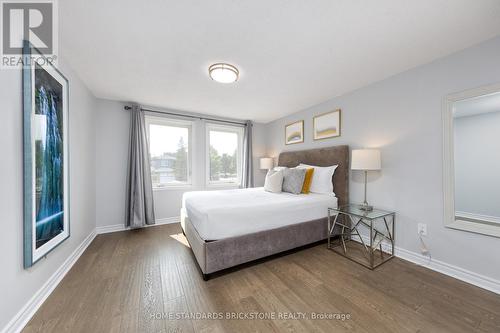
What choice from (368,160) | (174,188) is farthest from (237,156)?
(368,160)

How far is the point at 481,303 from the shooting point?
58.1 inches

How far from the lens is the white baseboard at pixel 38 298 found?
1207 mm

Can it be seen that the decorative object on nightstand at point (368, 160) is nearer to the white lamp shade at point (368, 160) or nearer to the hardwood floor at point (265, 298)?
the white lamp shade at point (368, 160)

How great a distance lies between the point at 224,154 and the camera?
4.40 meters

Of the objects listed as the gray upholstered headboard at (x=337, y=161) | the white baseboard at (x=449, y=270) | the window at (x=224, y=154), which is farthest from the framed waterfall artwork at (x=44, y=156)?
the white baseboard at (x=449, y=270)

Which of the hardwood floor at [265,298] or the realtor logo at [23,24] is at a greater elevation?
the realtor logo at [23,24]

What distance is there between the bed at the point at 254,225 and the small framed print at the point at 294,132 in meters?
1.09

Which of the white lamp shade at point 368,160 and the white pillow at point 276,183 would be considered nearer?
the white lamp shade at point 368,160

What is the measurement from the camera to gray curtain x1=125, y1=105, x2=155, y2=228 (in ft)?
10.4

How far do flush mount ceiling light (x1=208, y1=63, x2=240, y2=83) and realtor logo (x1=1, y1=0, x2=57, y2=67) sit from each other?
50.2 inches

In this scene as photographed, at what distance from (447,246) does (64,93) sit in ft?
14.5

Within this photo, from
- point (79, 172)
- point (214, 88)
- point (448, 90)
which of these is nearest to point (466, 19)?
point (448, 90)

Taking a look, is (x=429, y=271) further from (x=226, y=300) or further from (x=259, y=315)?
(x=226, y=300)

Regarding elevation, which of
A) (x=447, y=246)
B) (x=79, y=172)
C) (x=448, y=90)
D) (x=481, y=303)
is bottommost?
(x=481, y=303)
